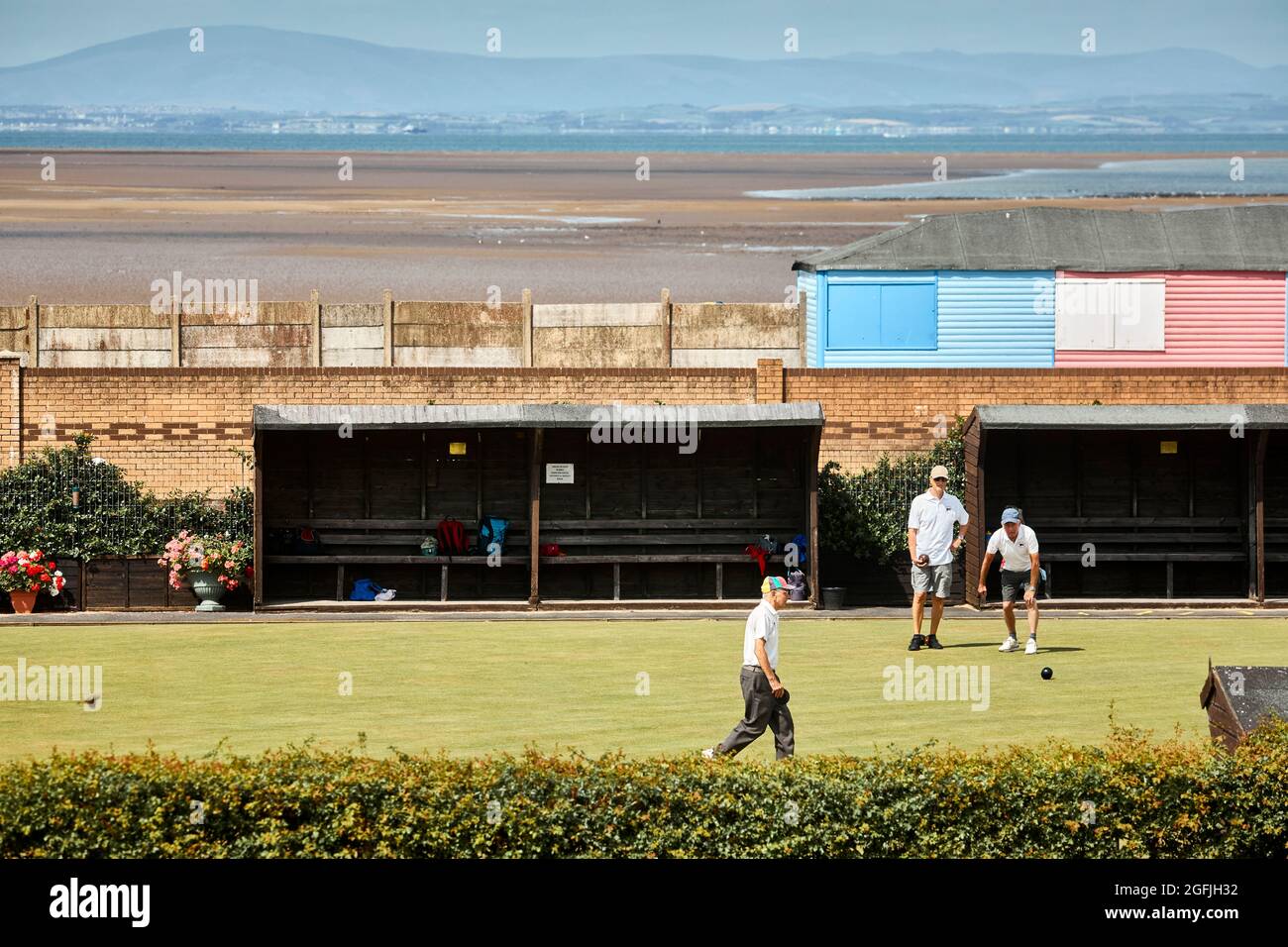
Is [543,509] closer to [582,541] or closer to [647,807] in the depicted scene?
[582,541]

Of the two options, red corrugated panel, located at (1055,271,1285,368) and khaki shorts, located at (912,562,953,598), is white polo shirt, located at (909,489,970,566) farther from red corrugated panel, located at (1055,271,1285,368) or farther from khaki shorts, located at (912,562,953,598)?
red corrugated panel, located at (1055,271,1285,368)

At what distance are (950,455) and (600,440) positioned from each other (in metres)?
4.68

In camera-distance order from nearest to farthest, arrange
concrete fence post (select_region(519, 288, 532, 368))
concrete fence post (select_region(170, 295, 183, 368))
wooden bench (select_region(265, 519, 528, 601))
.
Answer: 1. wooden bench (select_region(265, 519, 528, 601))
2. concrete fence post (select_region(170, 295, 183, 368))
3. concrete fence post (select_region(519, 288, 532, 368))

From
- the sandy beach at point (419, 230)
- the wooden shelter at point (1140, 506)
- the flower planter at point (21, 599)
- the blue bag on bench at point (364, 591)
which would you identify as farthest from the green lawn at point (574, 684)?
the sandy beach at point (419, 230)

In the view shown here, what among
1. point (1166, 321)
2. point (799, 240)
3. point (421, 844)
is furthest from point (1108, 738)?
point (799, 240)

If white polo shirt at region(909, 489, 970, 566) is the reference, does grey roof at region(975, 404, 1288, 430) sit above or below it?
above

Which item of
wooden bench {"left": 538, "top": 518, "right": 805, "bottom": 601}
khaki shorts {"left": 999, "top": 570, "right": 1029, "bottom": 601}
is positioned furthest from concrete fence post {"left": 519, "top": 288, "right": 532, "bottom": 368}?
khaki shorts {"left": 999, "top": 570, "right": 1029, "bottom": 601}

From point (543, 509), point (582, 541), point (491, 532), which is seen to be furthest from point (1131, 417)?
point (491, 532)

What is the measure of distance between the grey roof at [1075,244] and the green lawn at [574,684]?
1074cm

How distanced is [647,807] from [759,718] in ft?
8.67

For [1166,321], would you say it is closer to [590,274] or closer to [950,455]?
[950,455]

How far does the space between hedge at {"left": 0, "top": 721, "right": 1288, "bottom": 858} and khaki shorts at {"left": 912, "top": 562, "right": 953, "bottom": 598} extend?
8395 mm

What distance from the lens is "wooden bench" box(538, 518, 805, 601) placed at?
24.3 metres

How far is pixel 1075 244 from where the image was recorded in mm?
32375
